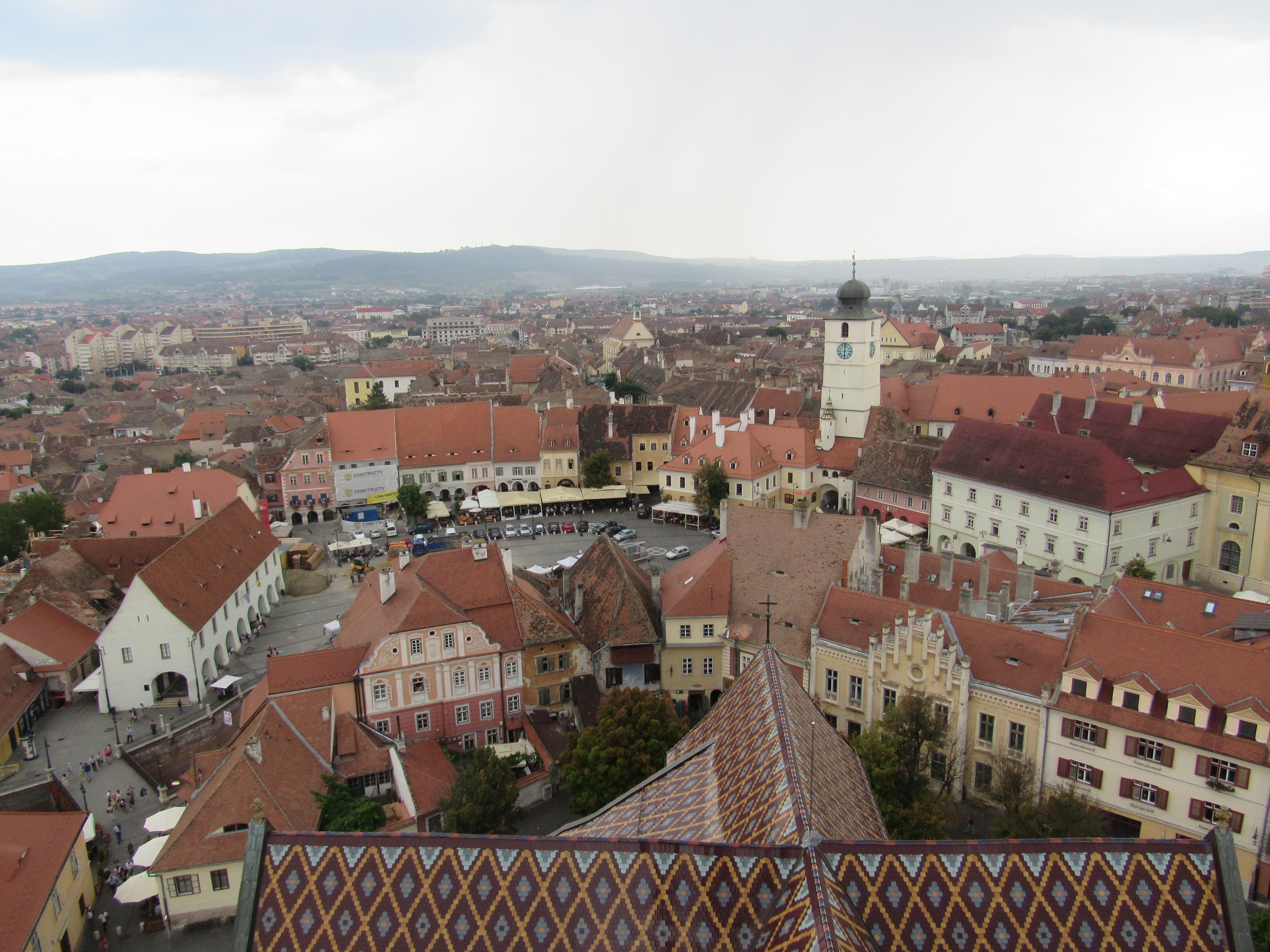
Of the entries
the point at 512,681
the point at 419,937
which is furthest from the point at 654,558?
the point at 419,937

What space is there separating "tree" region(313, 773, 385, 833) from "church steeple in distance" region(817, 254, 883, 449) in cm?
4828

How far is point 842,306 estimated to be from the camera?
225ft

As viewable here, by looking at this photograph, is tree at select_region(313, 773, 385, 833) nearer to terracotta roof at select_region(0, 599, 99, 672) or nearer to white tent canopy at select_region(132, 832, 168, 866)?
white tent canopy at select_region(132, 832, 168, 866)

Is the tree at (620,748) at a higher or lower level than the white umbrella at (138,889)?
higher

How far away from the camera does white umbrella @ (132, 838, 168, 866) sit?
2483cm

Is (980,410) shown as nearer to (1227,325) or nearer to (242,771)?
(242,771)

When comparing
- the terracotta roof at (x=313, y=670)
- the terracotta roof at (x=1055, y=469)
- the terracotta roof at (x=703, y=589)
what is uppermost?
the terracotta roof at (x=1055, y=469)

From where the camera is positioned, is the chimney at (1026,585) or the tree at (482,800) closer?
the tree at (482,800)

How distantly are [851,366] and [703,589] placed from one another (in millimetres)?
38889

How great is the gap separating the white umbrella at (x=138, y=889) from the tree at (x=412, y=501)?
39.5m

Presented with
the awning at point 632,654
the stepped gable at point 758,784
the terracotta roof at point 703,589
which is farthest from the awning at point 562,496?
the stepped gable at point 758,784

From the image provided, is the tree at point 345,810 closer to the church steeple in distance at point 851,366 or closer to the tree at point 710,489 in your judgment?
the tree at point 710,489

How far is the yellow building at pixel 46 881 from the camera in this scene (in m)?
21.3

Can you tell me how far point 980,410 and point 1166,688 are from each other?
51061 mm
